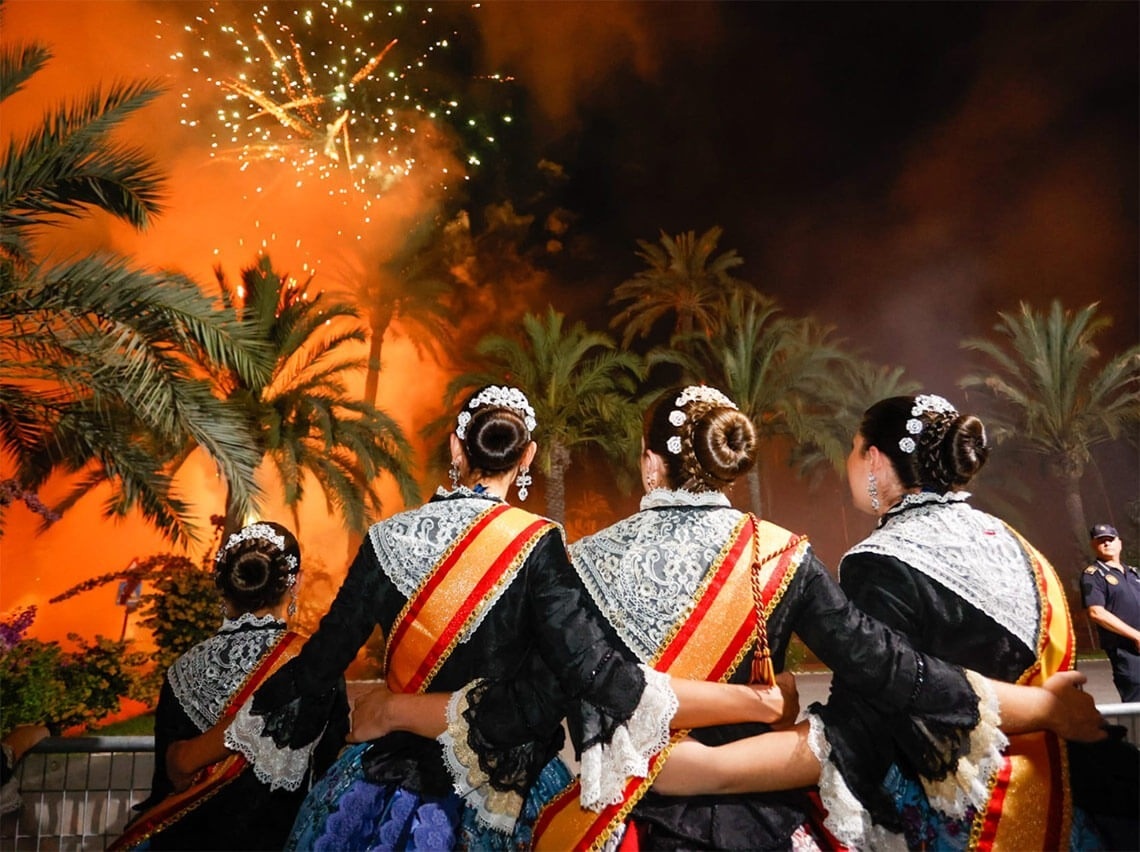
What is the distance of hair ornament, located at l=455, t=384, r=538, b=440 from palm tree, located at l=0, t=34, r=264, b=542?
5.55 m

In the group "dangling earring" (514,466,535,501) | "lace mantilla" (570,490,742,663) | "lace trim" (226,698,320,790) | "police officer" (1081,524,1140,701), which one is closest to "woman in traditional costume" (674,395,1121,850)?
"lace mantilla" (570,490,742,663)

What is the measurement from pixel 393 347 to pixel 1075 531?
951 inches

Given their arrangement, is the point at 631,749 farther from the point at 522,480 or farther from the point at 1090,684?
the point at 1090,684

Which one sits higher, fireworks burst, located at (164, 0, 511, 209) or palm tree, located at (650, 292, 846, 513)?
fireworks burst, located at (164, 0, 511, 209)

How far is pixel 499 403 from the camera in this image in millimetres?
2891

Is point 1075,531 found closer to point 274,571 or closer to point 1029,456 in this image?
point 1029,456

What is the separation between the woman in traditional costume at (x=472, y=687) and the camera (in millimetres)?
2256

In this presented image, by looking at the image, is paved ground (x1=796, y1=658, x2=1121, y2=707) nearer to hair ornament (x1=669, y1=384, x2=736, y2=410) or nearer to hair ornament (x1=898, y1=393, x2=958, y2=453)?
hair ornament (x1=898, y1=393, x2=958, y2=453)

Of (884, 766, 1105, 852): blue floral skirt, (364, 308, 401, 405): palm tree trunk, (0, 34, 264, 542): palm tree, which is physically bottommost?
(884, 766, 1105, 852): blue floral skirt

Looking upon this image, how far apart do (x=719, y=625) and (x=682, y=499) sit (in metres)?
0.42

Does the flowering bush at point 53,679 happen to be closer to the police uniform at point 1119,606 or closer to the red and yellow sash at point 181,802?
the red and yellow sash at point 181,802

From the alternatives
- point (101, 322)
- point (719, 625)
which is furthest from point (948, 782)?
point (101, 322)

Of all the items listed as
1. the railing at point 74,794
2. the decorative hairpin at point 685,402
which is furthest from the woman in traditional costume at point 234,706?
the decorative hairpin at point 685,402

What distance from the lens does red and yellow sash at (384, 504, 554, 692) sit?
2.58 metres
